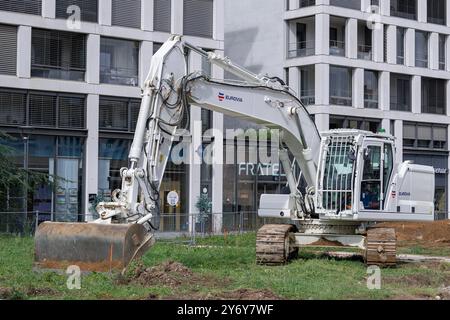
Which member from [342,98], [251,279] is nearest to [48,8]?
[342,98]

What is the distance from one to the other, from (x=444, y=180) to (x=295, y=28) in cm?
1483

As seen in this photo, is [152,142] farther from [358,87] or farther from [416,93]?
[416,93]

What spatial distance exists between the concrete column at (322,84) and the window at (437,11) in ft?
35.2

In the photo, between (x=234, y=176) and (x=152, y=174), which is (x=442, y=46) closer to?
(x=234, y=176)

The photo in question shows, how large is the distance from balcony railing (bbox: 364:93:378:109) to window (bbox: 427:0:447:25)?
7606 mm

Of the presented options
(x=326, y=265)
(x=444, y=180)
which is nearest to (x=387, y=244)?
(x=326, y=265)

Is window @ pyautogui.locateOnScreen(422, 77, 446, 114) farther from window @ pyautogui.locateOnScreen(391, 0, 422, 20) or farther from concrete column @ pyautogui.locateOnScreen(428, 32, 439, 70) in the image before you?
window @ pyautogui.locateOnScreen(391, 0, 422, 20)

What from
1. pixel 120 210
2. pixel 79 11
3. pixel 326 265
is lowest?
pixel 326 265

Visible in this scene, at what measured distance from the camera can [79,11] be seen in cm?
3734

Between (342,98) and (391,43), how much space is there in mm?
5399

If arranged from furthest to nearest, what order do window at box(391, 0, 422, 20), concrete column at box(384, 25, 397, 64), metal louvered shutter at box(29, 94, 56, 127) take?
window at box(391, 0, 422, 20)
concrete column at box(384, 25, 397, 64)
metal louvered shutter at box(29, 94, 56, 127)

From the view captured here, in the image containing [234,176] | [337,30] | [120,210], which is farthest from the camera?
[337,30]

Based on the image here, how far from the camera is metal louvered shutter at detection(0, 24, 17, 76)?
35.2 meters

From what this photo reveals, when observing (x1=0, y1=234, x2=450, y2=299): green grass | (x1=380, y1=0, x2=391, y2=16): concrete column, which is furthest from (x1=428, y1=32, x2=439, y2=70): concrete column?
(x1=0, y1=234, x2=450, y2=299): green grass
